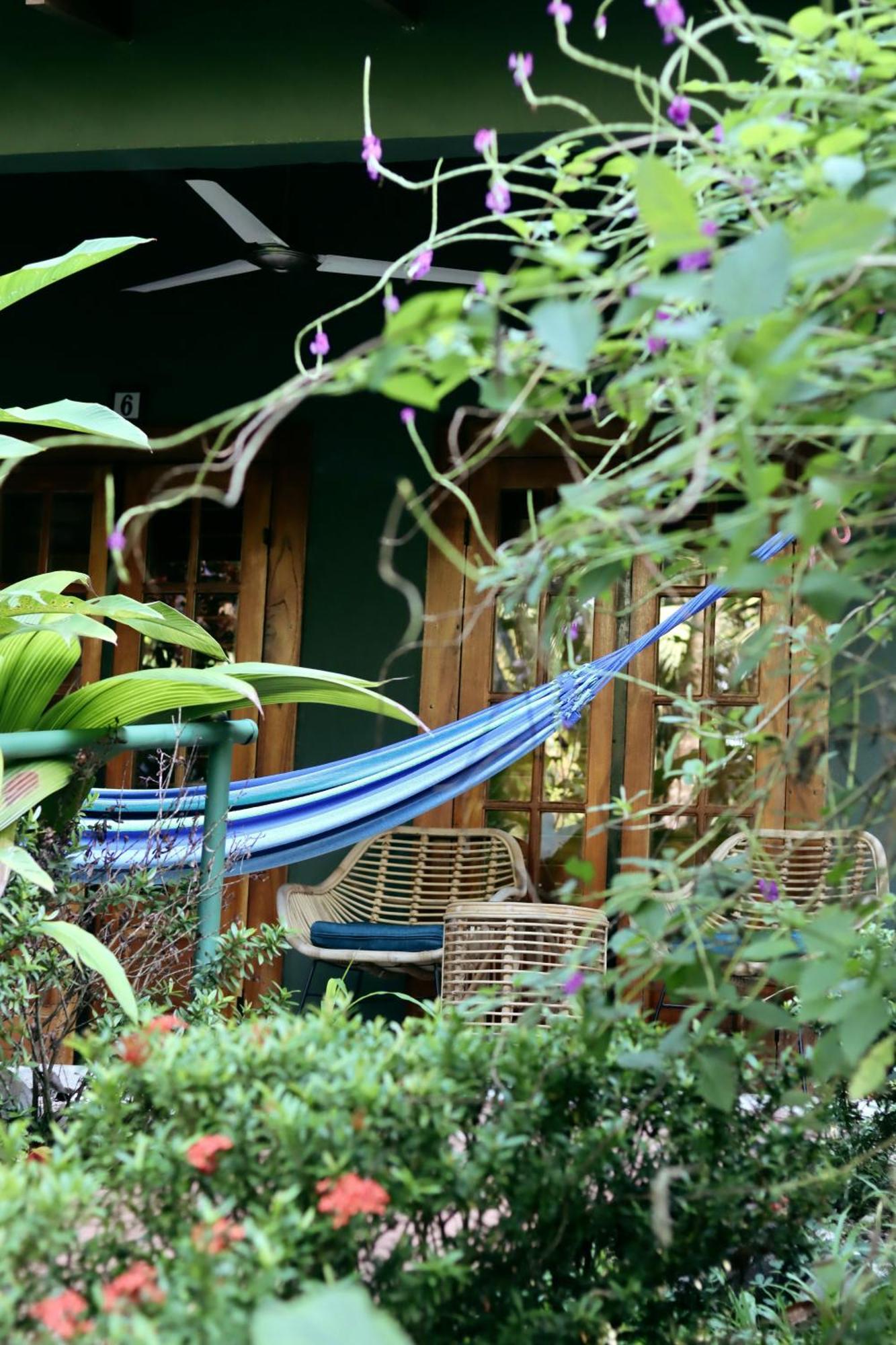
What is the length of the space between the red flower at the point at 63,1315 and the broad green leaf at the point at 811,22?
954 mm

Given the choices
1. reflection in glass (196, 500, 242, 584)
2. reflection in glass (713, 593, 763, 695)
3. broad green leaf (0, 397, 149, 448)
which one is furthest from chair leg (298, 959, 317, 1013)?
broad green leaf (0, 397, 149, 448)

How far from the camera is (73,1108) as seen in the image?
1277 millimetres

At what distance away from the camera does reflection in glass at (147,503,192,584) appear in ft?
14.8

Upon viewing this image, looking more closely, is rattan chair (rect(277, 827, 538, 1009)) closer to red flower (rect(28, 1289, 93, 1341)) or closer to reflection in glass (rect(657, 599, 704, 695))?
reflection in glass (rect(657, 599, 704, 695))

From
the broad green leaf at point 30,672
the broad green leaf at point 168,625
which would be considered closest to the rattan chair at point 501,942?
the broad green leaf at point 168,625

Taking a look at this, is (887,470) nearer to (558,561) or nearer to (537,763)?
(558,561)

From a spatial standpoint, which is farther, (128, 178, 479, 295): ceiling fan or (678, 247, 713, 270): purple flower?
(128, 178, 479, 295): ceiling fan

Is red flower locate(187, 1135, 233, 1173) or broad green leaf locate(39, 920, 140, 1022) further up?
broad green leaf locate(39, 920, 140, 1022)

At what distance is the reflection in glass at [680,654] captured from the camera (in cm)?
423

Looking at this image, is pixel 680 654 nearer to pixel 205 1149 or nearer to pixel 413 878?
pixel 413 878

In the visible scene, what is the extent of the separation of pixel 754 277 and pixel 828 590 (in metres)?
0.23

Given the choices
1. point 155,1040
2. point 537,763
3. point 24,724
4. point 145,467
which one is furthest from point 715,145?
point 145,467

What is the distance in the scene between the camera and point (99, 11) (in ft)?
9.65

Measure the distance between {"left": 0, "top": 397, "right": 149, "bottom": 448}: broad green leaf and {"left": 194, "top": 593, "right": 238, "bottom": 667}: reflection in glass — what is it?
242 centimetres
